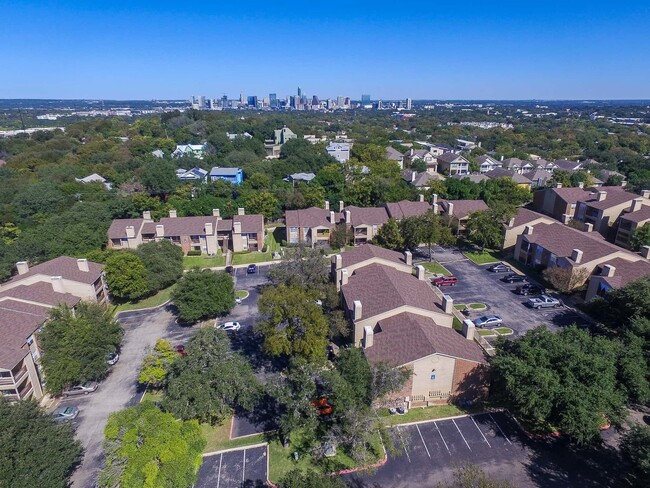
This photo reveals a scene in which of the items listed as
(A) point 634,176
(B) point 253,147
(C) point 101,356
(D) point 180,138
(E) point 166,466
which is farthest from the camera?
(D) point 180,138

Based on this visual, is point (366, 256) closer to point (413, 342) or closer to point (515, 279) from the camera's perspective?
point (413, 342)

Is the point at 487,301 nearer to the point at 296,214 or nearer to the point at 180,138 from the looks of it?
the point at 296,214

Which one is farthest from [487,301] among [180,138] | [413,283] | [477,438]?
[180,138]

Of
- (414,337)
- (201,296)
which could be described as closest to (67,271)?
(201,296)

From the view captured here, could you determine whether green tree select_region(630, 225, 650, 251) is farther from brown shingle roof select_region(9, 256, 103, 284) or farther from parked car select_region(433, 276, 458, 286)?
brown shingle roof select_region(9, 256, 103, 284)

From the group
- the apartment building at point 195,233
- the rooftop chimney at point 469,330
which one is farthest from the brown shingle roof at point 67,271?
the rooftop chimney at point 469,330

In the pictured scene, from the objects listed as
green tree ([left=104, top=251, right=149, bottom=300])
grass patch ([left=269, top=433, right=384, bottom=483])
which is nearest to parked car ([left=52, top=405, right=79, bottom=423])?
grass patch ([left=269, top=433, right=384, bottom=483])

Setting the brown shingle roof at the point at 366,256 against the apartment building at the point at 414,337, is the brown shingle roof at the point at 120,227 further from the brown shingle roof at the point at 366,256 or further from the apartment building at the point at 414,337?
the apartment building at the point at 414,337
